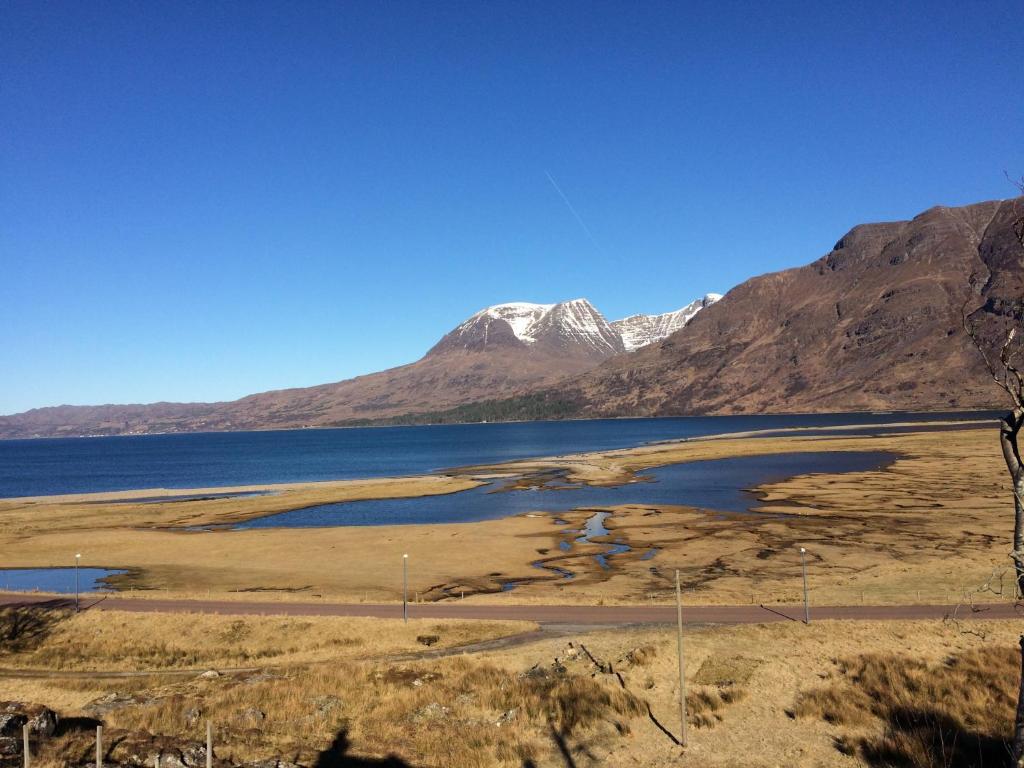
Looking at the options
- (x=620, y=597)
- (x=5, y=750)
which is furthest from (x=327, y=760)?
(x=620, y=597)

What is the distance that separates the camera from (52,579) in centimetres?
6675

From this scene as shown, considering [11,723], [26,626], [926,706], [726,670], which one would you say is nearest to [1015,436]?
[926,706]

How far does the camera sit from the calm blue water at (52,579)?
61625 millimetres

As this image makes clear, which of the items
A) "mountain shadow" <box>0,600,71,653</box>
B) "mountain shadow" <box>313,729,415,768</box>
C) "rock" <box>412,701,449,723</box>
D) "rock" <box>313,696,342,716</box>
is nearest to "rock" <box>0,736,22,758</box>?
"mountain shadow" <box>313,729,415,768</box>

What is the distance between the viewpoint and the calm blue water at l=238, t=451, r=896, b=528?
97750mm

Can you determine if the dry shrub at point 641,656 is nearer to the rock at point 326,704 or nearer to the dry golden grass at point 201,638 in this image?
the dry golden grass at point 201,638

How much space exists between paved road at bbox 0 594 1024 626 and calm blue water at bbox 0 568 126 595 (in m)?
9.04

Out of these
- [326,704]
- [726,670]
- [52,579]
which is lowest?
[52,579]

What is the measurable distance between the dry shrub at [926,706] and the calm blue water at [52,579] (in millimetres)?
60687

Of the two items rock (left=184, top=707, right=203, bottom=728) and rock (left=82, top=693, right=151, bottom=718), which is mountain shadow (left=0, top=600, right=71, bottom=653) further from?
rock (left=184, top=707, right=203, bottom=728)

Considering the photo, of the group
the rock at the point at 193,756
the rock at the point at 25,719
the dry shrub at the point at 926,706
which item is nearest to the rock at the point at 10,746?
the rock at the point at 25,719

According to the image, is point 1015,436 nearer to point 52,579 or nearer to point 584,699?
point 584,699

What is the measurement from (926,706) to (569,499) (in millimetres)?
85115

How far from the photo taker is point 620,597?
48.9 meters
